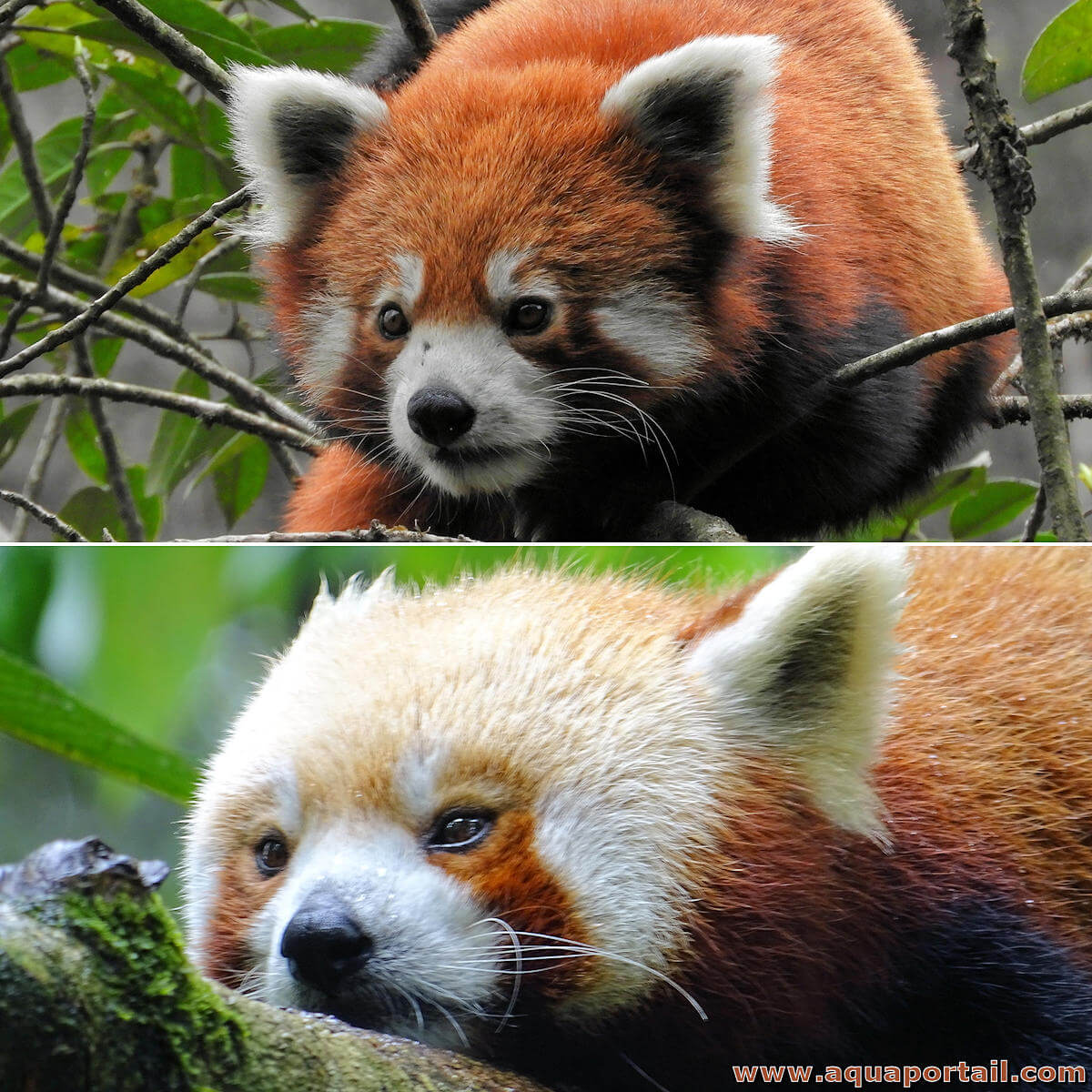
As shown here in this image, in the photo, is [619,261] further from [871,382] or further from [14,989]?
[14,989]

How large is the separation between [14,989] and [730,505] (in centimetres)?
120

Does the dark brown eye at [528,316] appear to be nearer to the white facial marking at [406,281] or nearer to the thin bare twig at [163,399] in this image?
the white facial marking at [406,281]

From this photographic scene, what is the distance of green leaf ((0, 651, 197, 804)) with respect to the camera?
949mm

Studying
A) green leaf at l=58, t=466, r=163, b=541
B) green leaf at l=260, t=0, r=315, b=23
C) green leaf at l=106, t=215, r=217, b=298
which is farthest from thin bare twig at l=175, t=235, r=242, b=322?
green leaf at l=58, t=466, r=163, b=541

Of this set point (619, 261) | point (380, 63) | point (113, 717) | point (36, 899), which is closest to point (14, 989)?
point (36, 899)

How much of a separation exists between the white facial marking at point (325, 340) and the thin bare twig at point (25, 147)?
52cm

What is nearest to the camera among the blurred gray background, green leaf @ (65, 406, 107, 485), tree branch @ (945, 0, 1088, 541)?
tree branch @ (945, 0, 1088, 541)

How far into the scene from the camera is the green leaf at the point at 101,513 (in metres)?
2.40

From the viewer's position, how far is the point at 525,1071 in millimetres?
985

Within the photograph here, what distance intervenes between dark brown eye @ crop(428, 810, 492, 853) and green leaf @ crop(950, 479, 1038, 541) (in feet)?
4.88

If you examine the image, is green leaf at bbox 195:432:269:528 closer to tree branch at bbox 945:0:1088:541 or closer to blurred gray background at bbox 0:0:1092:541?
blurred gray background at bbox 0:0:1092:541

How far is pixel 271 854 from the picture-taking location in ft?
3.27

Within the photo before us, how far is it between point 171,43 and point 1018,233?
107cm

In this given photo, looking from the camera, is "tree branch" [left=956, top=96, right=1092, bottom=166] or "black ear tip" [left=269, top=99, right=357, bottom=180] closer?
"tree branch" [left=956, top=96, right=1092, bottom=166]
